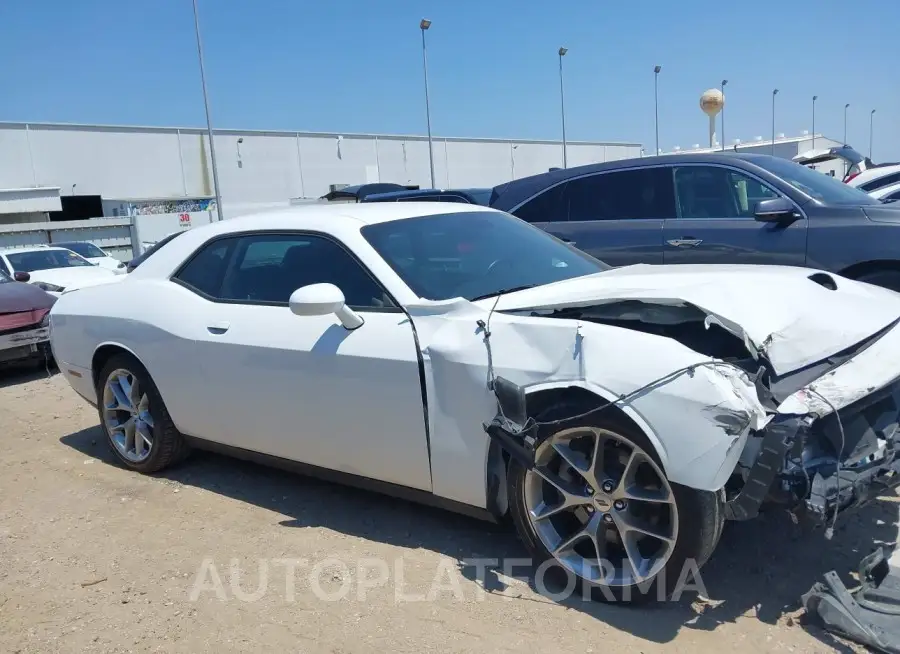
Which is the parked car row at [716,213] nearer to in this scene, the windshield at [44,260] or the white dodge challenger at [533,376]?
the white dodge challenger at [533,376]

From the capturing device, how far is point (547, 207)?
7031mm

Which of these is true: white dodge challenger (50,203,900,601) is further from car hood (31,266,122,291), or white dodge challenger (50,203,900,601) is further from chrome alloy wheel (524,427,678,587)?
car hood (31,266,122,291)

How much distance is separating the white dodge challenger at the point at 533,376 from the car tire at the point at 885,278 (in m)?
2.29

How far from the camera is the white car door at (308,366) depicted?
3301 mm

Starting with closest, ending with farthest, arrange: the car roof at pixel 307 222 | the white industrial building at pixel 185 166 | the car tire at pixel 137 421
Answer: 1. the car roof at pixel 307 222
2. the car tire at pixel 137 421
3. the white industrial building at pixel 185 166

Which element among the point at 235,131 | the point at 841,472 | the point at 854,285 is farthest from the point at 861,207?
the point at 235,131

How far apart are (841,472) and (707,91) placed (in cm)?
5078

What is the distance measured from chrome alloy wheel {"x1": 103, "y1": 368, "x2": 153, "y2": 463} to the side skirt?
1.12 feet

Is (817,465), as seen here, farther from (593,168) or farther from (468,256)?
(593,168)

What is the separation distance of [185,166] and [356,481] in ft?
130

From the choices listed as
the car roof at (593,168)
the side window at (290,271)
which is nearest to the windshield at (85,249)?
the car roof at (593,168)

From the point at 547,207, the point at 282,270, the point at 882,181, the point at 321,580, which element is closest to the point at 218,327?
the point at 282,270

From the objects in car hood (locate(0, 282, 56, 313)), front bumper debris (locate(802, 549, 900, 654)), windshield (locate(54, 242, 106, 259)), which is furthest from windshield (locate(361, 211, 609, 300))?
windshield (locate(54, 242, 106, 259))

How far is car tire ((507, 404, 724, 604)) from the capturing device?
2.57 metres
